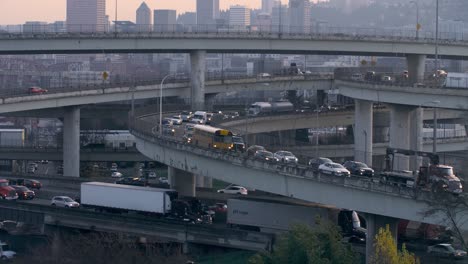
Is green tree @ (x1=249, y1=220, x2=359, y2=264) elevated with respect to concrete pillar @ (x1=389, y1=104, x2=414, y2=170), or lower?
lower

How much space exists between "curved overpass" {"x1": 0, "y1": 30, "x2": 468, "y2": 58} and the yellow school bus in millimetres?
9614

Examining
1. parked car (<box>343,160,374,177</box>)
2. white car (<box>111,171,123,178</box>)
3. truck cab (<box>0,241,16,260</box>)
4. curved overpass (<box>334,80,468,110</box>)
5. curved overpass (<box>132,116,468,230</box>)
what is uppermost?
curved overpass (<box>334,80,468,110</box>)

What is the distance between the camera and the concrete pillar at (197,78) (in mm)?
34312

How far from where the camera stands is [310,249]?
49.6ft

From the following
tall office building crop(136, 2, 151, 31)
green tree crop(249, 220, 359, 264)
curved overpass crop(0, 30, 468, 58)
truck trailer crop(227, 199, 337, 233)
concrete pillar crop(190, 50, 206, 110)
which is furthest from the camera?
tall office building crop(136, 2, 151, 31)

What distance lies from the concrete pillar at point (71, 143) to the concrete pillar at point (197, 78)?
3.89 meters

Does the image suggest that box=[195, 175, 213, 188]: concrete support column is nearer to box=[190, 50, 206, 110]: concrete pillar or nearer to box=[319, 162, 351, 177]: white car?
box=[190, 50, 206, 110]: concrete pillar

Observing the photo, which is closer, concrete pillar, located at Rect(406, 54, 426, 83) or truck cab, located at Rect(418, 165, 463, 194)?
truck cab, located at Rect(418, 165, 463, 194)

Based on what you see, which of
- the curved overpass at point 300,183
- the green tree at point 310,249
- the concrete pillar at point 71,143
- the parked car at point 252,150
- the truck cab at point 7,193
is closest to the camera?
A: the green tree at point 310,249

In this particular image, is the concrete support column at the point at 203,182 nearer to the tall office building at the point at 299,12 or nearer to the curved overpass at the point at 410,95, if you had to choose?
the curved overpass at the point at 410,95

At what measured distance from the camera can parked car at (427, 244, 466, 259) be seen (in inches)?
677

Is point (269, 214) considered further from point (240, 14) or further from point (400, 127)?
point (240, 14)

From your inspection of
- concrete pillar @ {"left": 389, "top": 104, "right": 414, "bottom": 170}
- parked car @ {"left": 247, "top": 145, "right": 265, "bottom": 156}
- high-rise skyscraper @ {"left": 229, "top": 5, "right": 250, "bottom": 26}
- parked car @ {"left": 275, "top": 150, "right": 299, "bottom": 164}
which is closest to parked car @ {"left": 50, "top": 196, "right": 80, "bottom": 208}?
parked car @ {"left": 247, "top": 145, "right": 265, "bottom": 156}

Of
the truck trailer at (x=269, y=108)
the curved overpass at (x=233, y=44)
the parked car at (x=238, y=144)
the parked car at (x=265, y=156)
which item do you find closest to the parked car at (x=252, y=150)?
the parked car at (x=265, y=156)
